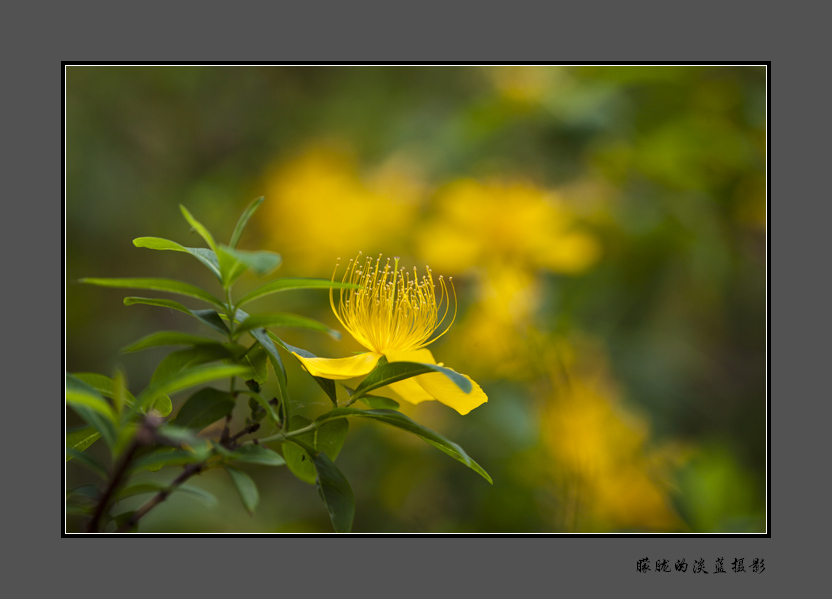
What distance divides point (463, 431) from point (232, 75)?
3.41 ft

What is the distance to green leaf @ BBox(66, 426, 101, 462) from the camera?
51cm

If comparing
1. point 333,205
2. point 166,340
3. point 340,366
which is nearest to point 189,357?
point 166,340

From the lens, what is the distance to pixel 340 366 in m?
0.54

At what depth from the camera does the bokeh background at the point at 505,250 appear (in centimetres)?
114

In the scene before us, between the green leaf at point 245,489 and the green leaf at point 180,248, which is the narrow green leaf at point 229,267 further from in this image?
the green leaf at point 245,489

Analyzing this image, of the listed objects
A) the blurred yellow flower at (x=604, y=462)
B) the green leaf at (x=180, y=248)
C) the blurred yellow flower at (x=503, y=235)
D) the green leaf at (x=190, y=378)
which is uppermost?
the blurred yellow flower at (x=503, y=235)

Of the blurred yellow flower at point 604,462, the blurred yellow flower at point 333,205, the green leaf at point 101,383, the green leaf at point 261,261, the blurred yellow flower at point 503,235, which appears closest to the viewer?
the green leaf at point 261,261

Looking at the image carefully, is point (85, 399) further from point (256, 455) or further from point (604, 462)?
point (604, 462)

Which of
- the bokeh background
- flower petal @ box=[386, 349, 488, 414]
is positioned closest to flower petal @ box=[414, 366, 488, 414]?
flower petal @ box=[386, 349, 488, 414]

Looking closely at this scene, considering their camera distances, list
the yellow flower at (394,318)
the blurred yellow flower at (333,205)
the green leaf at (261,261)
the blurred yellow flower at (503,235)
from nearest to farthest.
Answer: the green leaf at (261,261) → the yellow flower at (394,318) → the blurred yellow flower at (503,235) → the blurred yellow flower at (333,205)

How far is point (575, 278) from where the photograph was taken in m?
1.33

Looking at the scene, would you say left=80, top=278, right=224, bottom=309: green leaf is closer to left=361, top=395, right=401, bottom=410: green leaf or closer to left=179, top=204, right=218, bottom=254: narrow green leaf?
left=179, top=204, right=218, bottom=254: narrow green leaf

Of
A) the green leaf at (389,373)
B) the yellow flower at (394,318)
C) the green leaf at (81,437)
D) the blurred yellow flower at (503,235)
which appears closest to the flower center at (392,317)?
the yellow flower at (394,318)

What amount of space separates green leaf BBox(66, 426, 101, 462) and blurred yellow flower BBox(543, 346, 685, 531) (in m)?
0.71
